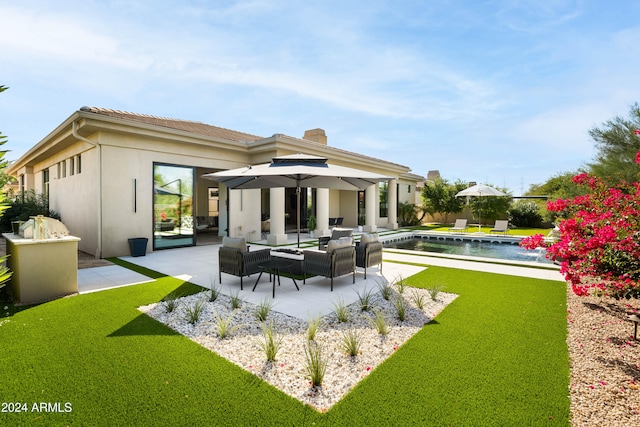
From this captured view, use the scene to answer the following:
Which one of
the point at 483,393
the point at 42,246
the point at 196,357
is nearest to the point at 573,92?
the point at 483,393

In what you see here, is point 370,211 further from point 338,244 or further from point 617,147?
point 338,244

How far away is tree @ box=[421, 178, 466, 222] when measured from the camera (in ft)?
87.4

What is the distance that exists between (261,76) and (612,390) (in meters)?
14.0

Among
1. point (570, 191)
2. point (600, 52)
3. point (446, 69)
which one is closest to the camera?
point (600, 52)

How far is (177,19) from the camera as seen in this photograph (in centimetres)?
935

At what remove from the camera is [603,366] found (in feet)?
12.5

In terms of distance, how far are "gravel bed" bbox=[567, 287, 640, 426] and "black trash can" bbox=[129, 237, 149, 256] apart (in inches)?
457

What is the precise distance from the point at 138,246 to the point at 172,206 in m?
2.03

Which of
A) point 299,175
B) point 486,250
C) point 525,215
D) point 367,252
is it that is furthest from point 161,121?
point 525,215

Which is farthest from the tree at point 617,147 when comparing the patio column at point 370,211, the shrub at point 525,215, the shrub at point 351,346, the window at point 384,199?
the shrub at point 351,346

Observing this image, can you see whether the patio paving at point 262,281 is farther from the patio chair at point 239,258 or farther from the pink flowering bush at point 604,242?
the pink flowering bush at point 604,242

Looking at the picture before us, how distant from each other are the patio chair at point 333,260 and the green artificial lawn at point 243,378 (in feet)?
7.94

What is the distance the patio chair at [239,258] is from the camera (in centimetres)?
Answer: 711

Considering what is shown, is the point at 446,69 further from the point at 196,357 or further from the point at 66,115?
the point at 66,115
